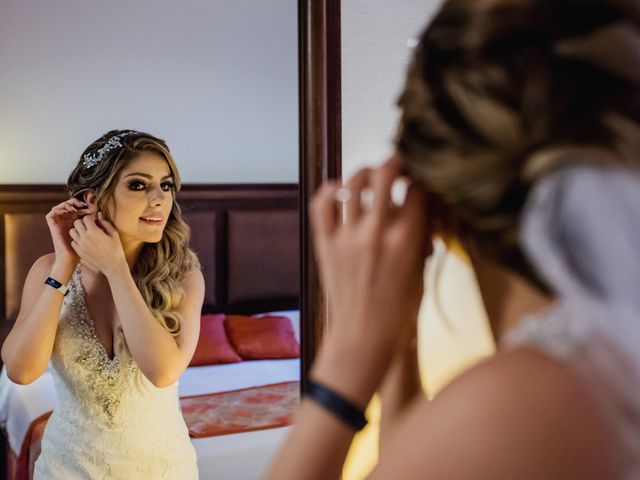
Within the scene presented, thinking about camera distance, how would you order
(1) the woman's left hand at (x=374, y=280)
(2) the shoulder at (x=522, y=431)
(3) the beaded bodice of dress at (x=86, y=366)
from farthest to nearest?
(3) the beaded bodice of dress at (x=86, y=366) → (1) the woman's left hand at (x=374, y=280) → (2) the shoulder at (x=522, y=431)

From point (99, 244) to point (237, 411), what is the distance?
0.37 m

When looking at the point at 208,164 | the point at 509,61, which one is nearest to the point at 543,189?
the point at 509,61

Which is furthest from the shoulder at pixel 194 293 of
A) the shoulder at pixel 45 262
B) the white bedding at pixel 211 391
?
the shoulder at pixel 45 262

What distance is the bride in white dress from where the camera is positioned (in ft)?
3.47

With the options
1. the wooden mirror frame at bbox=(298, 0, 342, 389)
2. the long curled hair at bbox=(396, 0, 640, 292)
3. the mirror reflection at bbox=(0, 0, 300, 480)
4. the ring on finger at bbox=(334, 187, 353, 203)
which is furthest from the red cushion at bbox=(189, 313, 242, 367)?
→ the long curled hair at bbox=(396, 0, 640, 292)

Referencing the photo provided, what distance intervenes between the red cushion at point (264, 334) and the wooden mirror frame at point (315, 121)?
0.10ft

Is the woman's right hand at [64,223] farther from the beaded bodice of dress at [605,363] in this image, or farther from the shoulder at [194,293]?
the beaded bodice of dress at [605,363]

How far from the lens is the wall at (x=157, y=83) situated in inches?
39.6

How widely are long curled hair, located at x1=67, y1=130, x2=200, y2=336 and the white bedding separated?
0.13m

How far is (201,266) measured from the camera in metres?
1.19

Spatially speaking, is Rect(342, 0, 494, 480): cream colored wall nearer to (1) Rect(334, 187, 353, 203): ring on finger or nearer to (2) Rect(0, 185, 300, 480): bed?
(2) Rect(0, 185, 300, 480): bed

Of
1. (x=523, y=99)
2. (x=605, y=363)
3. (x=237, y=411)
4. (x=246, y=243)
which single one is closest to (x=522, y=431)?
(x=605, y=363)

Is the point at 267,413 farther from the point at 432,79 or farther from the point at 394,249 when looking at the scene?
the point at 432,79

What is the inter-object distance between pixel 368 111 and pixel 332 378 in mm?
785
